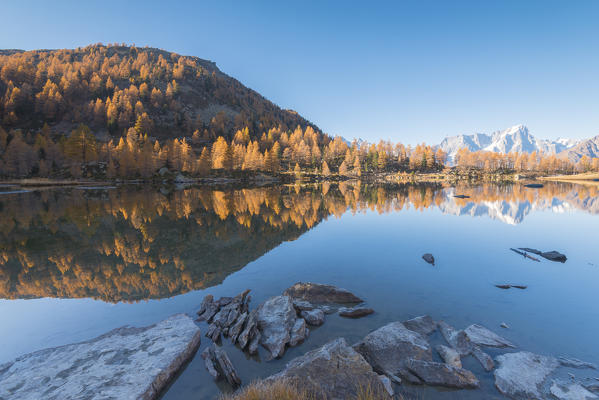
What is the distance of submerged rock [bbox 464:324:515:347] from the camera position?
→ 316 inches

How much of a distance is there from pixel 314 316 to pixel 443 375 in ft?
15.2

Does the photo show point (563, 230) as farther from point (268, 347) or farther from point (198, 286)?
point (198, 286)

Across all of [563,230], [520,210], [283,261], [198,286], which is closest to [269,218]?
[283,261]

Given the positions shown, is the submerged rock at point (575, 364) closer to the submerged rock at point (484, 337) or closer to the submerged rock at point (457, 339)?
the submerged rock at point (484, 337)

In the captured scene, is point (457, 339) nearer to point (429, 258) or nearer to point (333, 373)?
point (333, 373)

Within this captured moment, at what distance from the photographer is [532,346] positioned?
805cm

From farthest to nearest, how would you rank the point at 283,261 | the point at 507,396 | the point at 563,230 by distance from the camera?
the point at 563,230 → the point at 283,261 → the point at 507,396

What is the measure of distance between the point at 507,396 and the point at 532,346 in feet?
10.5

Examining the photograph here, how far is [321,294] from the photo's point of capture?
1165cm

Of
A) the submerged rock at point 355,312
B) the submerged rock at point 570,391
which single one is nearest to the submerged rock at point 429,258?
the submerged rock at point 355,312

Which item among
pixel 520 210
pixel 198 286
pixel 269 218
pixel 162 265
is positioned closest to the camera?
pixel 198 286

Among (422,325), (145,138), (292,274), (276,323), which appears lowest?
(292,274)

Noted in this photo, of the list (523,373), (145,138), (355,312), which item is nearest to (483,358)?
(523,373)

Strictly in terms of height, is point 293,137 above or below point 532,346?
above
